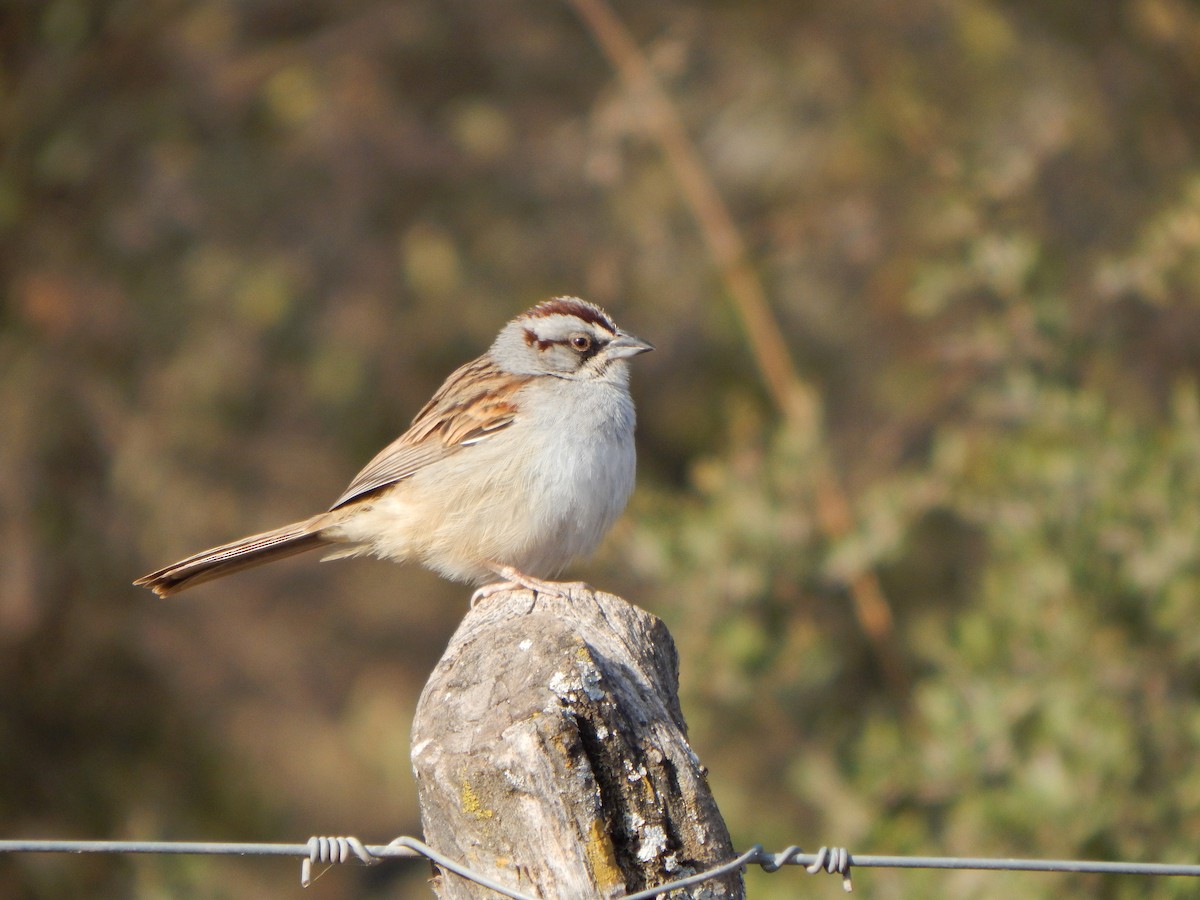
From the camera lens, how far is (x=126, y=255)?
26.3 ft

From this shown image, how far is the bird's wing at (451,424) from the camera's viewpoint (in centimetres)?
495

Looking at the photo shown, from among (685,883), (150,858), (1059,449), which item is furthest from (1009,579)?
(150,858)

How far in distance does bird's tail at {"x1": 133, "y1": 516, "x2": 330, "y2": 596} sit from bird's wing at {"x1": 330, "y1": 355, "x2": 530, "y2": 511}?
0.16 metres

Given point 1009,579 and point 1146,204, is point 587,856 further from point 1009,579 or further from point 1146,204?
point 1146,204

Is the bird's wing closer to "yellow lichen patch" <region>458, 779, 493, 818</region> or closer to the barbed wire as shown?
the barbed wire

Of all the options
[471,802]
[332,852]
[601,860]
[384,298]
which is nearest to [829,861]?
[601,860]

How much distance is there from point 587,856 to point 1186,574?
375 centimetres

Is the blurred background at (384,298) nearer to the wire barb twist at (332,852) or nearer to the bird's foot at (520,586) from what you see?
the bird's foot at (520,586)

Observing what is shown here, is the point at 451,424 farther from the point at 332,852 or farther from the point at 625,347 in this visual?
the point at 332,852

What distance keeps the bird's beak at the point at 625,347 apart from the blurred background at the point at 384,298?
64.7 inches

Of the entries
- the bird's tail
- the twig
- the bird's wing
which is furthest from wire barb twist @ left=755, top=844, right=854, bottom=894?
the twig

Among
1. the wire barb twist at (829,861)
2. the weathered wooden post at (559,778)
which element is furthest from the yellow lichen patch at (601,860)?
the wire barb twist at (829,861)

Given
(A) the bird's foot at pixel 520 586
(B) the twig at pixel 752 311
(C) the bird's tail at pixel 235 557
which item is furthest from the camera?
(B) the twig at pixel 752 311

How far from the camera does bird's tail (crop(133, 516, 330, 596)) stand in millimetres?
4742
